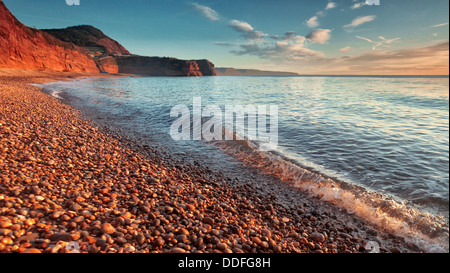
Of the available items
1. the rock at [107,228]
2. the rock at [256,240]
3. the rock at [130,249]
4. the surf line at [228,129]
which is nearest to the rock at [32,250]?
the rock at [107,228]

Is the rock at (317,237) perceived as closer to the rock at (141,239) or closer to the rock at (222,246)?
the rock at (222,246)

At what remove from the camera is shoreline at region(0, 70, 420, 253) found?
2.98 m

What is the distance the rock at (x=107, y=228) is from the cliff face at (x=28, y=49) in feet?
206

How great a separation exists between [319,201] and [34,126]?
10.3 m

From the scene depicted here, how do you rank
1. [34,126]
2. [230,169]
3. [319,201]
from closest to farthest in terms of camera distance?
1. [319,201]
2. [230,169]
3. [34,126]

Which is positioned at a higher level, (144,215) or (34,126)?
(34,126)

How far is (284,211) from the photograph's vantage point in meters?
4.93

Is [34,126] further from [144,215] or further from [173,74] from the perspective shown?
[173,74]

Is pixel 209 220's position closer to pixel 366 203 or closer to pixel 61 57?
pixel 366 203

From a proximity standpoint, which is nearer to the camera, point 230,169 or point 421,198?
point 421,198

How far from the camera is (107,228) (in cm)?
310
